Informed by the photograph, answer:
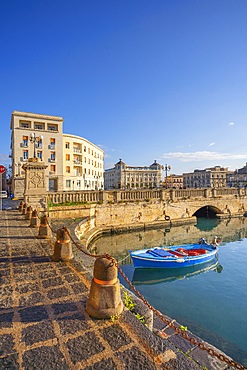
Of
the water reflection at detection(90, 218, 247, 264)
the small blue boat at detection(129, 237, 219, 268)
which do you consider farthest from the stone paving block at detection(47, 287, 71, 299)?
the water reflection at detection(90, 218, 247, 264)

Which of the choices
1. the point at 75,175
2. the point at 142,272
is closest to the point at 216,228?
the point at 142,272

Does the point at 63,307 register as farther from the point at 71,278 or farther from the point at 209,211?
the point at 209,211

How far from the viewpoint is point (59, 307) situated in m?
2.88

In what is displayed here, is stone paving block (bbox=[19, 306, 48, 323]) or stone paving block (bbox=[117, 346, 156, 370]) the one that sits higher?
stone paving block (bbox=[19, 306, 48, 323])

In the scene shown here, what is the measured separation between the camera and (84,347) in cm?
219

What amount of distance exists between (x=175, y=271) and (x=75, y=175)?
3070cm

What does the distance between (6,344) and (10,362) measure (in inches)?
11.2

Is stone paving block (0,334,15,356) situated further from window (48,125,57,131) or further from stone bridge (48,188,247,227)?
window (48,125,57,131)

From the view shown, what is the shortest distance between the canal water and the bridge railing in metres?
3.25

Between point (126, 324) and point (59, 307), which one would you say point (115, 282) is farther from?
point (59, 307)

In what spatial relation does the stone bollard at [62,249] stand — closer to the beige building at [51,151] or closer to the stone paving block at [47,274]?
the stone paving block at [47,274]

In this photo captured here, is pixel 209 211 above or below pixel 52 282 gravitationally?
below

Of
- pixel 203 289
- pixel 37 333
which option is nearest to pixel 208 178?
pixel 203 289

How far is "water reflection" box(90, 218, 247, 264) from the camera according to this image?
13.9 meters
